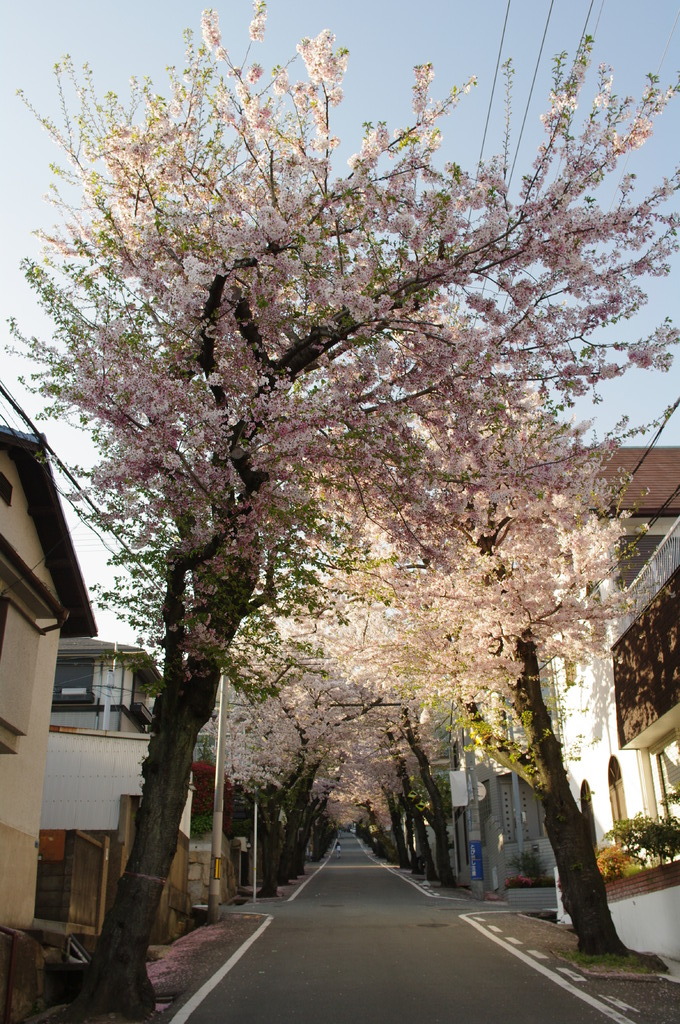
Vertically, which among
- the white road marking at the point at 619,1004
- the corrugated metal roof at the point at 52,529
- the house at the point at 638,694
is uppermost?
the corrugated metal roof at the point at 52,529

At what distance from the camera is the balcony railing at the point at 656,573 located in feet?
47.8

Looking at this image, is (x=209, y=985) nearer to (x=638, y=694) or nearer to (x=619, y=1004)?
(x=619, y=1004)

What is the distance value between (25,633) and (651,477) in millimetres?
18413

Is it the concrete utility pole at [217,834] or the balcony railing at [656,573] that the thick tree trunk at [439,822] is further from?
the balcony railing at [656,573]

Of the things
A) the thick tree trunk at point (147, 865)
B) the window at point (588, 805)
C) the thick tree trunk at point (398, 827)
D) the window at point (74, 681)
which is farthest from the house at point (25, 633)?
the thick tree trunk at point (398, 827)

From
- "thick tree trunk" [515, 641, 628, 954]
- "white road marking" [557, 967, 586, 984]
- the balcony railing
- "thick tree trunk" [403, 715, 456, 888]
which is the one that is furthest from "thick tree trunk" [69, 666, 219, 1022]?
"thick tree trunk" [403, 715, 456, 888]

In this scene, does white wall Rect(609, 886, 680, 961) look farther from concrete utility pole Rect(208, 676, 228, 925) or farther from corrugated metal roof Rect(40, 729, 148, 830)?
corrugated metal roof Rect(40, 729, 148, 830)

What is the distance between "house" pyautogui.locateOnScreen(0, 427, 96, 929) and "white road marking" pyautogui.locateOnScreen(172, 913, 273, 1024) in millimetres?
2955

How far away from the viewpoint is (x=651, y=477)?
25.1 metres

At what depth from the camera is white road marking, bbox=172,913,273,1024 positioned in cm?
973

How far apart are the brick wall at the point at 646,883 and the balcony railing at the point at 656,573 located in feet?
14.7

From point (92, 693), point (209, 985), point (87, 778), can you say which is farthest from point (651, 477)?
point (92, 693)

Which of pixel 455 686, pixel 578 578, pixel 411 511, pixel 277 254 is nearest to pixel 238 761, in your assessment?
pixel 455 686

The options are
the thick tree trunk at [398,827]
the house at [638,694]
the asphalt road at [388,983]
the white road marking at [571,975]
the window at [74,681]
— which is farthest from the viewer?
the thick tree trunk at [398,827]
